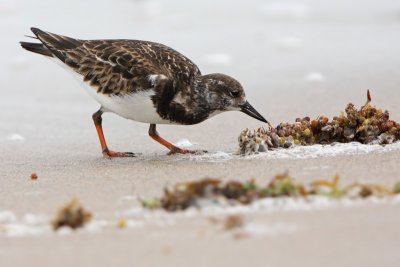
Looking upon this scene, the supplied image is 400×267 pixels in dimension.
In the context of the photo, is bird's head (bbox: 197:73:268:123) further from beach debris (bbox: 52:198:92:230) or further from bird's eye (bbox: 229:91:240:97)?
beach debris (bbox: 52:198:92:230)

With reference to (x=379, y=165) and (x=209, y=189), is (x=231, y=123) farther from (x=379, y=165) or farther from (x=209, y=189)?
(x=209, y=189)

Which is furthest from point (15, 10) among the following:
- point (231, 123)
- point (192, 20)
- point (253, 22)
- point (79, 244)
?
point (79, 244)

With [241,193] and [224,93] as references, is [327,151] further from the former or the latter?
[241,193]

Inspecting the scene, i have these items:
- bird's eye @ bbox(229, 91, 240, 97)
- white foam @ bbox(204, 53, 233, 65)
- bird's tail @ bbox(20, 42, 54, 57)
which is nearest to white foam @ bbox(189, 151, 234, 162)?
bird's eye @ bbox(229, 91, 240, 97)

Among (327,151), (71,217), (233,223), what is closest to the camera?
(233,223)

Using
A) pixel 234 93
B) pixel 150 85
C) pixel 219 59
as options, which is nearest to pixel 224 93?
pixel 234 93

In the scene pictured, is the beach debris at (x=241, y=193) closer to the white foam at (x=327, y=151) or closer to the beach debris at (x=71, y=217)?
the beach debris at (x=71, y=217)
